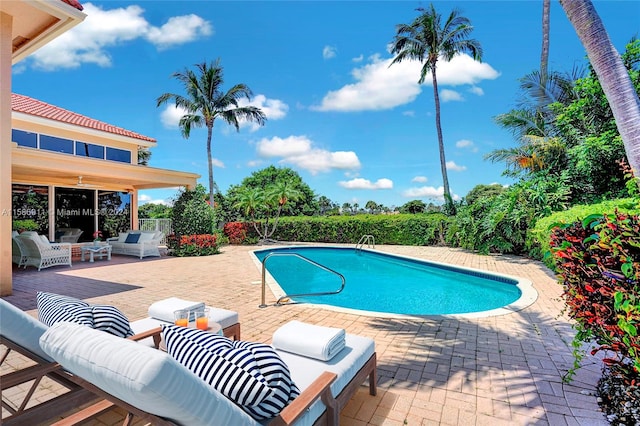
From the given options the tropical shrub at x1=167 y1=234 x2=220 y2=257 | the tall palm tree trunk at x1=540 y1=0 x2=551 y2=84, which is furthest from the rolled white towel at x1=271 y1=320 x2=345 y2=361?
the tall palm tree trunk at x1=540 y1=0 x2=551 y2=84

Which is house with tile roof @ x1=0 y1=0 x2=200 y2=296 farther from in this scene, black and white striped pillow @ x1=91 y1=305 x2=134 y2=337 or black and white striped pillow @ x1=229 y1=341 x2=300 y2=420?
black and white striped pillow @ x1=229 y1=341 x2=300 y2=420

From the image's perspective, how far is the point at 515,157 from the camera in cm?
1334

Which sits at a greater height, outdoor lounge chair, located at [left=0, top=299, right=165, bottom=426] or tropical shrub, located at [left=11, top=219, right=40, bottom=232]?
tropical shrub, located at [left=11, top=219, right=40, bottom=232]

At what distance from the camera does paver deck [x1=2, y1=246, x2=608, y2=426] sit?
2908 mm

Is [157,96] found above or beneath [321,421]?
above

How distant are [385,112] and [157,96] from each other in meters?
17.2

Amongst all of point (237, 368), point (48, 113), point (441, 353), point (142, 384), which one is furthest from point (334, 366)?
point (48, 113)

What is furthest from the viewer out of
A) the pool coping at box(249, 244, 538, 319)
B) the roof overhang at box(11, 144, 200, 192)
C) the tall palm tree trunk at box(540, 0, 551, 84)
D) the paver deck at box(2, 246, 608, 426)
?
the tall palm tree trunk at box(540, 0, 551, 84)

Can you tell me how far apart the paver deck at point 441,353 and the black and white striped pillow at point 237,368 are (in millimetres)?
1253

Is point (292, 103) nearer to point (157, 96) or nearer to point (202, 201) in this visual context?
point (157, 96)

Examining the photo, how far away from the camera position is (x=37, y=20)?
7.00 m

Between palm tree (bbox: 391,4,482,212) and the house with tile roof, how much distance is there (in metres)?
14.6

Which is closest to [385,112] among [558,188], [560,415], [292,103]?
[292,103]

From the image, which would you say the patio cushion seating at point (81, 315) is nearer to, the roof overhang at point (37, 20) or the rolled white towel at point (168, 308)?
the rolled white towel at point (168, 308)
